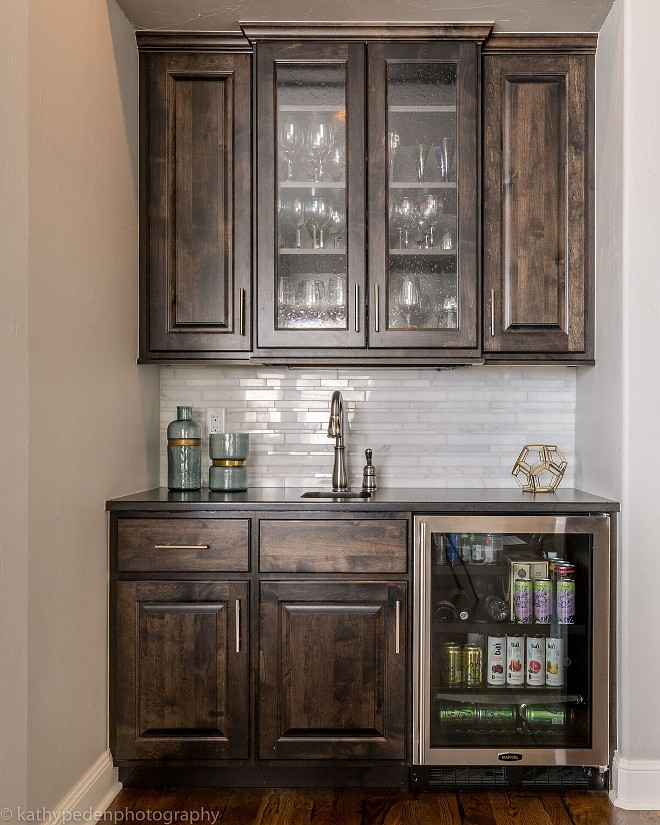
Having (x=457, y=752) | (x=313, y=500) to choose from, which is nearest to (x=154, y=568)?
(x=313, y=500)

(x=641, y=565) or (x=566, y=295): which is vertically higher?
(x=566, y=295)

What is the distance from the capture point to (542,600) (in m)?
2.35

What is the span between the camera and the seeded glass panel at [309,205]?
2.54 m

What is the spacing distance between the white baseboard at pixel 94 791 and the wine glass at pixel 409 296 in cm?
170

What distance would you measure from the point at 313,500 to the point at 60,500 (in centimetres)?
78

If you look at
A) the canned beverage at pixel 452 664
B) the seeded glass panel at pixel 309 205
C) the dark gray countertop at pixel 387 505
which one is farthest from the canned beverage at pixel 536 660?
the seeded glass panel at pixel 309 205

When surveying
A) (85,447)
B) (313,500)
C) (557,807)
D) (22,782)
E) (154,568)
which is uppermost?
(85,447)

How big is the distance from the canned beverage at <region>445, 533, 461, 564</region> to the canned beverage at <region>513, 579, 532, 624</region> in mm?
212

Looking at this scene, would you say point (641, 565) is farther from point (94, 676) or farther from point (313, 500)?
point (94, 676)

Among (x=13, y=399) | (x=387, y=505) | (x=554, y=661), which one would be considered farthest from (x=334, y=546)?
(x=13, y=399)

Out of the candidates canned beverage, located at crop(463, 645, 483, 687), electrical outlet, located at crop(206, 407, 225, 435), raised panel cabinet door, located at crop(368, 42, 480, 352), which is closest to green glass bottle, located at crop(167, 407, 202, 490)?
electrical outlet, located at crop(206, 407, 225, 435)

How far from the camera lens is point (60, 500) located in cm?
194

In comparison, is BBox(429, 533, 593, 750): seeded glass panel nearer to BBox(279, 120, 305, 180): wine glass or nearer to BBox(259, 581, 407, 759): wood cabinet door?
BBox(259, 581, 407, 759): wood cabinet door

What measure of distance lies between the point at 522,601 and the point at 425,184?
143cm
